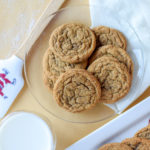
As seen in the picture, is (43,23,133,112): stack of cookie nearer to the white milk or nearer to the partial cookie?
the partial cookie

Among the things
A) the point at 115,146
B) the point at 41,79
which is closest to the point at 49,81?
the point at 41,79

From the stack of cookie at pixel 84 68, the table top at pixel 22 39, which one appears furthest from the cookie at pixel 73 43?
the table top at pixel 22 39

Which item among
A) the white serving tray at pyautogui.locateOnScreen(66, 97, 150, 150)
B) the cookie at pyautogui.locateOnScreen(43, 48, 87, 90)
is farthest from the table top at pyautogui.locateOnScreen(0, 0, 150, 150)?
the cookie at pyautogui.locateOnScreen(43, 48, 87, 90)

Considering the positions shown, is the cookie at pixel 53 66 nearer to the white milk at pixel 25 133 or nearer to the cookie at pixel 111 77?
the cookie at pixel 111 77

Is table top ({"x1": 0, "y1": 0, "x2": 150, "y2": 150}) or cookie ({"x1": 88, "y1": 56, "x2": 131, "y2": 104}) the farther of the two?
table top ({"x1": 0, "y1": 0, "x2": 150, "y2": 150})

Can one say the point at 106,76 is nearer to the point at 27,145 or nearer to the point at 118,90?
the point at 118,90

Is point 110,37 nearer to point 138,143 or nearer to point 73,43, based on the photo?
point 73,43
